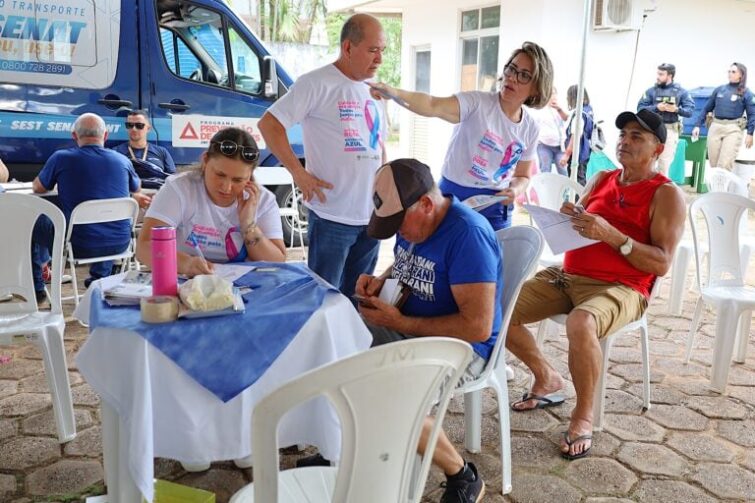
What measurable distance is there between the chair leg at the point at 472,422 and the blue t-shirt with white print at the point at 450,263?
14.3 inches

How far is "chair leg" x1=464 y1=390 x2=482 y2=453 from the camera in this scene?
Answer: 2.45 meters

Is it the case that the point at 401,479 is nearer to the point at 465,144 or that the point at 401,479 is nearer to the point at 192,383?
the point at 192,383

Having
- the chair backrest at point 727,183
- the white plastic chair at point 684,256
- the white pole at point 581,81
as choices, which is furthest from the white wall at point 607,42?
the white plastic chair at point 684,256

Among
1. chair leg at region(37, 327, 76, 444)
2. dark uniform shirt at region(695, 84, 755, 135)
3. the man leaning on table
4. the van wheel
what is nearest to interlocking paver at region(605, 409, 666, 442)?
the man leaning on table

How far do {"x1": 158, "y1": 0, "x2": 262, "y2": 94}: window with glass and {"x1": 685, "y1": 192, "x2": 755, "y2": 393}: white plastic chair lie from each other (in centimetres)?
361

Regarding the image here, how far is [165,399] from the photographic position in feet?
5.00

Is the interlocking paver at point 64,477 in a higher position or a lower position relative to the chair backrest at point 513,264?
lower

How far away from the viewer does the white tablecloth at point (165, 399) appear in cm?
148

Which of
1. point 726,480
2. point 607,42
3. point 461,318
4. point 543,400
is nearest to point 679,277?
point 543,400

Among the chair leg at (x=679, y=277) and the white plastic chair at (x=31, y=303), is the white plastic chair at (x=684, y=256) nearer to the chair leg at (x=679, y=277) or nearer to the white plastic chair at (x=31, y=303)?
the chair leg at (x=679, y=277)

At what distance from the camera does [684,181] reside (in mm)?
10328

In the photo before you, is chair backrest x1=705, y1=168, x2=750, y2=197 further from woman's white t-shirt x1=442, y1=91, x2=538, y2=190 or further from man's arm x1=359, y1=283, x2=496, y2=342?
man's arm x1=359, y1=283, x2=496, y2=342

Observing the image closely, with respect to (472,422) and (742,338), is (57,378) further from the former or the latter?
(742,338)

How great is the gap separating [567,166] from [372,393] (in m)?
6.76
